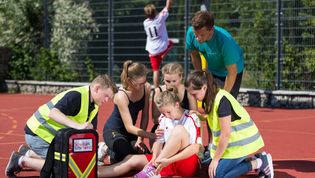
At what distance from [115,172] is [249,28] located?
981 cm

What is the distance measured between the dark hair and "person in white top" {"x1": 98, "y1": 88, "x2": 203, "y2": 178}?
0.39 m

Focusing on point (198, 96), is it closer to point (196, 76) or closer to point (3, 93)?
point (196, 76)

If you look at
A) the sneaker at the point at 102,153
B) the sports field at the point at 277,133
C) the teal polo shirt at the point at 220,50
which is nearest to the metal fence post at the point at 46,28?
the sports field at the point at 277,133

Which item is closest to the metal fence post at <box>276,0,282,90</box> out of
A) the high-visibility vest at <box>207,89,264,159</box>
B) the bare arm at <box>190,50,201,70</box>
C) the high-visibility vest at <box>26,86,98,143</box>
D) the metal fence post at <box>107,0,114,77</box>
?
the metal fence post at <box>107,0,114,77</box>

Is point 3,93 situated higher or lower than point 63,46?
lower

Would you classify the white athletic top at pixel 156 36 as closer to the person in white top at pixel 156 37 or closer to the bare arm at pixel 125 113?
the person in white top at pixel 156 37

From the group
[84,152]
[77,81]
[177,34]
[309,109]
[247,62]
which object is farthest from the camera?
[77,81]

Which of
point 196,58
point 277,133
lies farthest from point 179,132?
point 277,133

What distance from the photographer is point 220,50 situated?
26.5ft

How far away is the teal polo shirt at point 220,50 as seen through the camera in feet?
26.3

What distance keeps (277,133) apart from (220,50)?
3.27 m

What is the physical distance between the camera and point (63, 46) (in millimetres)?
20703

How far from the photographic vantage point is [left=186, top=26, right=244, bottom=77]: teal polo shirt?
8.02 meters

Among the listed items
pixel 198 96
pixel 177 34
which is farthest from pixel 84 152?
pixel 177 34
